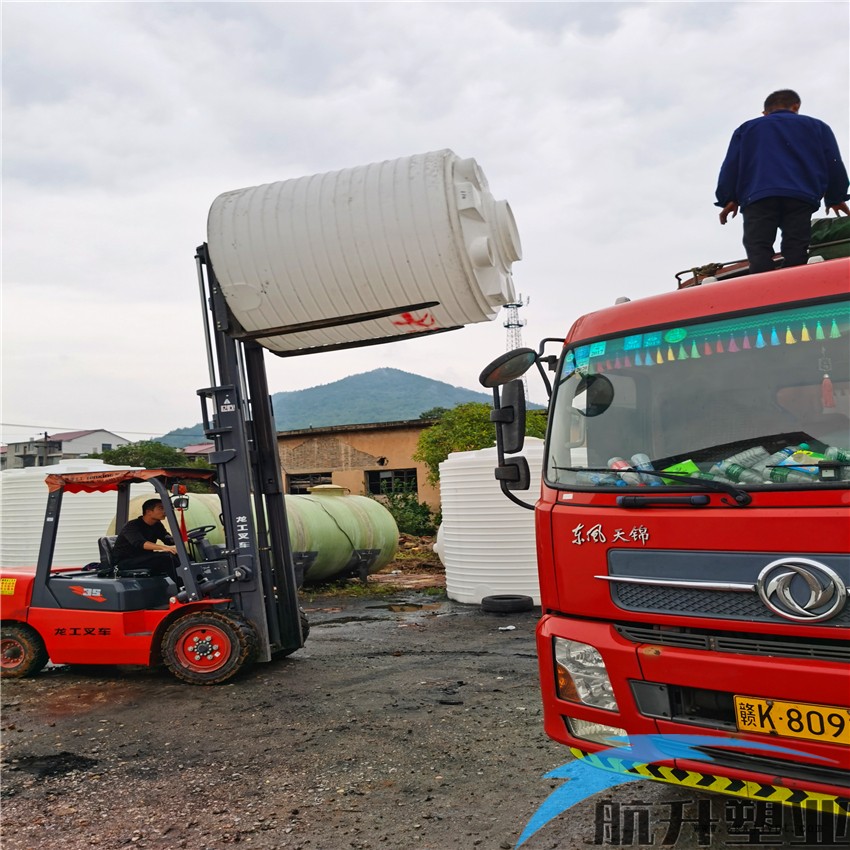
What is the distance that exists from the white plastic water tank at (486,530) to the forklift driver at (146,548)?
4.34m

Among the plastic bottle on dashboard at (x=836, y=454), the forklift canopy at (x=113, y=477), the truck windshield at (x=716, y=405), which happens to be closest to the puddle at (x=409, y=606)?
the forklift canopy at (x=113, y=477)

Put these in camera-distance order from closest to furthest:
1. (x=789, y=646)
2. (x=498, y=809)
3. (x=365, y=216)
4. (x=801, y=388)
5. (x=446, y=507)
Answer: (x=789, y=646), (x=801, y=388), (x=498, y=809), (x=365, y=216), (x=446, y=507)

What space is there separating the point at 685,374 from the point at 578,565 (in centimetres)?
96

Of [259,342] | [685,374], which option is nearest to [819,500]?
[685,374]

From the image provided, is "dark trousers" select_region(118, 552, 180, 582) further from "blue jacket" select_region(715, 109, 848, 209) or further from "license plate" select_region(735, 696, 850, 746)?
"license plate" select_region(735, 696, 850, 746)

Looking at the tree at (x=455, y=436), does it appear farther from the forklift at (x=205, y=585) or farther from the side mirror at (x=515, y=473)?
the side mirror at (x=515, y=473)

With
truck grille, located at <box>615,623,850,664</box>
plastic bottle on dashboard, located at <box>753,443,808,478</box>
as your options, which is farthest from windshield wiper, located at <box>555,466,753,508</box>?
truck grille, located at <box>615,623,850,664</box>

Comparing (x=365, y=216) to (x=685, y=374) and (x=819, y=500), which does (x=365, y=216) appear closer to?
(x=685, y=374)

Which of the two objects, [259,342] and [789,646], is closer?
[789,646]

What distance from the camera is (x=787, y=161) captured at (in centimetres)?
507

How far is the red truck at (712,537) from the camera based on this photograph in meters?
2.91

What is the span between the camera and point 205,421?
7.48 meters

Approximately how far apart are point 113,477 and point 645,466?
217 inches

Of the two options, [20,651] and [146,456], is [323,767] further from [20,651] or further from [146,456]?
[146,456]
